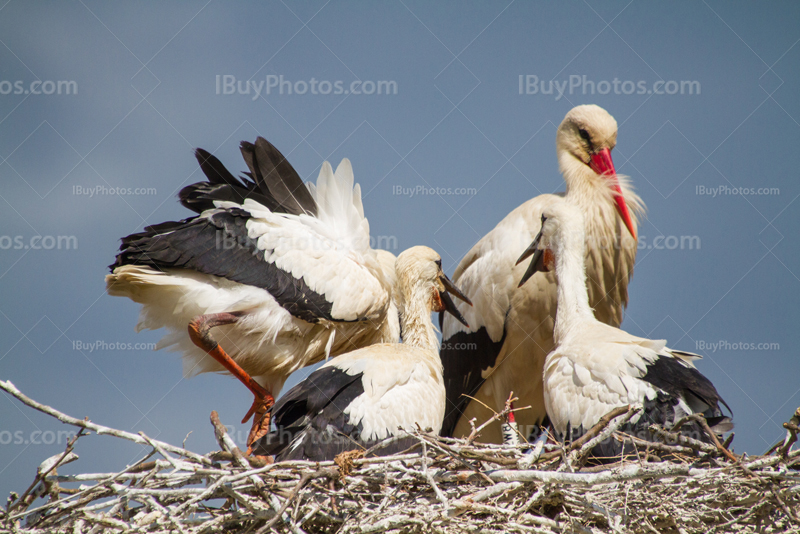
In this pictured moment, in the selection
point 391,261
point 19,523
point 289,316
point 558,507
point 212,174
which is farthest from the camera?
point 391,261

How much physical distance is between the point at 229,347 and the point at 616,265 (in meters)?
A: 2.23

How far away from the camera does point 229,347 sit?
3791 millimetres

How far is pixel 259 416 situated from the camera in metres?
4.00

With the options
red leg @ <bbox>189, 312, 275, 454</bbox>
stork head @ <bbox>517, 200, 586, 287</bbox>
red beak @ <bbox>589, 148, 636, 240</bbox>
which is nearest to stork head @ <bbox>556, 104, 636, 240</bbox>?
red beak @ <bbox>589, 148, 636, 240</bbox>

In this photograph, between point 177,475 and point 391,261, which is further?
point 391,261

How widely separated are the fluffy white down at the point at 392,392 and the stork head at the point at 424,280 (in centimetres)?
51

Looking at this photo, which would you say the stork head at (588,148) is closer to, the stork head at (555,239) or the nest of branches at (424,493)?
the stork head at (555,239)

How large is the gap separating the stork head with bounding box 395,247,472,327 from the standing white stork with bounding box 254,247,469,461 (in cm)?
48

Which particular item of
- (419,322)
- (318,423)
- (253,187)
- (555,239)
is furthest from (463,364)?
(318,423)

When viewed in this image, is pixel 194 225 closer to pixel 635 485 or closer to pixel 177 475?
pixel 177 475

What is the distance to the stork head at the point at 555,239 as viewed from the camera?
375 cm

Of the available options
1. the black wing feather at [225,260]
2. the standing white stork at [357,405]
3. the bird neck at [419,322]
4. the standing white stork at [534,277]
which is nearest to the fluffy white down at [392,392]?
the standing white stork at [357,405]

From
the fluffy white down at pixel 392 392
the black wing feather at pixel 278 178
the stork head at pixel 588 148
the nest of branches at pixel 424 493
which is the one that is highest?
the stork head at pixel 588 148

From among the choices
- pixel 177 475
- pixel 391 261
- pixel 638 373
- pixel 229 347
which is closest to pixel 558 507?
pixel 638 373
